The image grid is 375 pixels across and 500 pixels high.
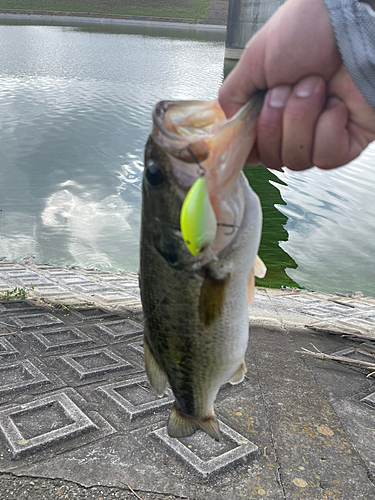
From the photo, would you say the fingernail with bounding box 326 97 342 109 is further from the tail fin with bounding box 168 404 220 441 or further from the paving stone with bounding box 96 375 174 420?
the paving stone with bounding box 96 375 174 420

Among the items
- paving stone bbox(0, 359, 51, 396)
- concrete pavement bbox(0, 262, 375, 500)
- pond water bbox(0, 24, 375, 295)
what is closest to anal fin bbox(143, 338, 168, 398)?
concrete pavement bbox(0, 262, 375, 500)

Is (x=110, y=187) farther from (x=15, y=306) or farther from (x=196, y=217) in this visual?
(x=196, y=217)

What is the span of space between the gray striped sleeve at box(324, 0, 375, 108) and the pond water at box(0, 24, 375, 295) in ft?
27.0

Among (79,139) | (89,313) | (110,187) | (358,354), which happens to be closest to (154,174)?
(358,354)

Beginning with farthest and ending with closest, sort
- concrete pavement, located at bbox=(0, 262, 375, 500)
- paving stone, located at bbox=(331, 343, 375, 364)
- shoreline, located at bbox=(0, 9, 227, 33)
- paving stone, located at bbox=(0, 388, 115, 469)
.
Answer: shoreline, located at bbox=(0, 9, 227, 33)
paving stone, located at bbox=(331, 343, 375, 364)
paving stone, located at bbox=(0, 388, 115, 469)
concrete pavement, located at bbox=(0, 262, 375, 500)

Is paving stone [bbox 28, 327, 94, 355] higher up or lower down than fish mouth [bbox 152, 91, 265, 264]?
lower down

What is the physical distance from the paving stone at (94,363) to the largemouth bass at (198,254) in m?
2.39

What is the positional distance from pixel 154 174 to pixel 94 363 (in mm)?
3133

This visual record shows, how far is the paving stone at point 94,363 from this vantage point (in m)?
4.12

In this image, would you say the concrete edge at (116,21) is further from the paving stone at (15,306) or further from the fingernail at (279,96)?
the fingernail at (279,96)

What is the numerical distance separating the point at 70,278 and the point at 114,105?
16.8 m

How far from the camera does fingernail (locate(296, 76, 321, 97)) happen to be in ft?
4.75

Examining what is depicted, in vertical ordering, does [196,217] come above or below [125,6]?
below

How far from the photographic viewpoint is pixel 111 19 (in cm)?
6500
